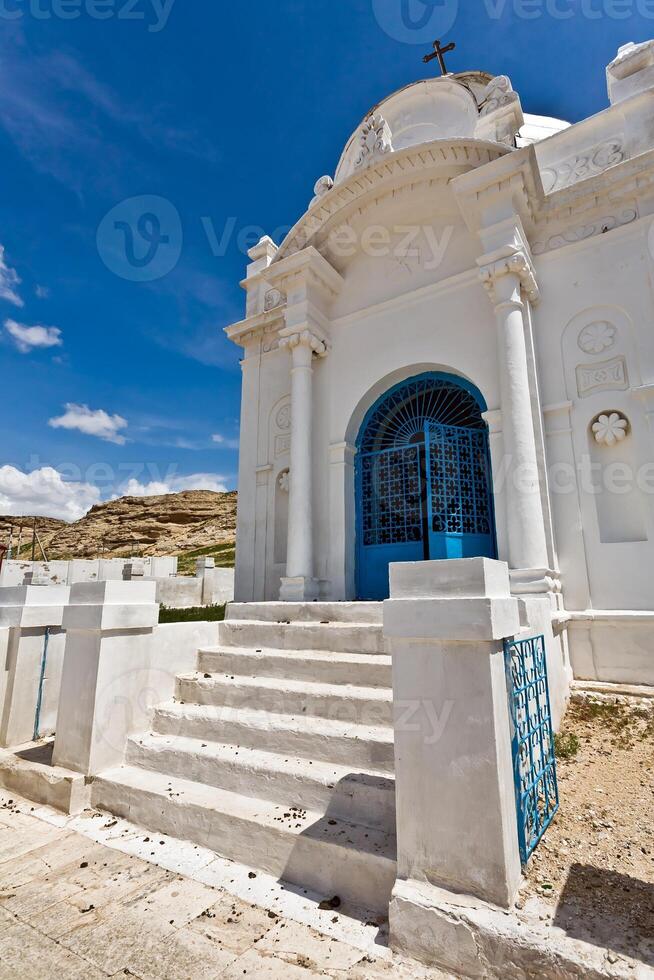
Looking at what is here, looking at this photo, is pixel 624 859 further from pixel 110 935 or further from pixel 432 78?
pixel 432 78

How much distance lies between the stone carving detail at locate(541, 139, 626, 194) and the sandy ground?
6293 mm

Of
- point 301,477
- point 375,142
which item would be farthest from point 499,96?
point 301,477

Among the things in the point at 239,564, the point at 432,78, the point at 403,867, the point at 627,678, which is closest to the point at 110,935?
the point at 403,867

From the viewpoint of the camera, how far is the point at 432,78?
28.8 ft

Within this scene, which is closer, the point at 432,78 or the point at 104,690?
the point at 104,690

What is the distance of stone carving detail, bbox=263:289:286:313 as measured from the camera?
8.74 m

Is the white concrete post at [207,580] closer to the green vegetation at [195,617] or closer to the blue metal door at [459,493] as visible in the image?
the green vegetation at [195,617]

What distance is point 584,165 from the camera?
257 inches

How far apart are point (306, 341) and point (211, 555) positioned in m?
30.1

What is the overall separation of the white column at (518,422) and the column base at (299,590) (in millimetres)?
2643

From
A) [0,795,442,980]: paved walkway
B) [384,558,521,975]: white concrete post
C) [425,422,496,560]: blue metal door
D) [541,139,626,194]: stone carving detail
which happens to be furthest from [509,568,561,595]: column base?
[541,139,626,194]: stone carving detail

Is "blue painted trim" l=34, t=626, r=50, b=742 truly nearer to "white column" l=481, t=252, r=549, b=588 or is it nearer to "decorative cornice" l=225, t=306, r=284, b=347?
"white column" l=481, t=252, r=549, b=588

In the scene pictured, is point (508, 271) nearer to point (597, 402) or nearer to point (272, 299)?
point (597, 402)

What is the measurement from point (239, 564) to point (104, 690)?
4.23m
